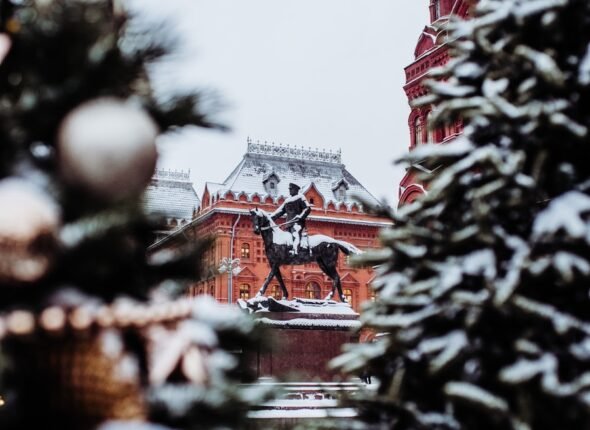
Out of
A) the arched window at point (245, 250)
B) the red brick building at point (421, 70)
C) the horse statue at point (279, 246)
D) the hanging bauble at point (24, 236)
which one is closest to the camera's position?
the hanging bauble at point (24, 236)

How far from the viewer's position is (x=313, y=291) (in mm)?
41250

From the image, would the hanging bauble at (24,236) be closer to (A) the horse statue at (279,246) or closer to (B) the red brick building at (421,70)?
(A) the horse statue at (279,246)

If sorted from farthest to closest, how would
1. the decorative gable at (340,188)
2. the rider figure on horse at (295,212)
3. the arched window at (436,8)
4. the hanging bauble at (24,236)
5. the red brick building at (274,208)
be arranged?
1. the decorative gable at (340,188)
2. the red brick building at (274,208)
3. the arched window at (436,8)
4. the rider figure on horse at (295,212)
5. the hanging bauble at (24,236)

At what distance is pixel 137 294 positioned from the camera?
155cm

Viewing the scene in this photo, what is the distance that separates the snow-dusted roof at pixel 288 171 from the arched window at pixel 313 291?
5.00m

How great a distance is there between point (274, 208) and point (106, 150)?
38.9m

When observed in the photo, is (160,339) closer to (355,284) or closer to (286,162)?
(355,284)

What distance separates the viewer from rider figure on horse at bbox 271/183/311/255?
17.3 meters

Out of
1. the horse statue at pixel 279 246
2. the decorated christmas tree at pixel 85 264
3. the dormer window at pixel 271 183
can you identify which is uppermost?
the dormer window at pixel 271 183

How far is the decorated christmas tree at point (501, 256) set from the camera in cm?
207

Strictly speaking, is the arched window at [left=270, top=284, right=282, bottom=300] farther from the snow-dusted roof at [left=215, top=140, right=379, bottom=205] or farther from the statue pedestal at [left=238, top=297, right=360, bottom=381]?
the statue pedestal at [left=238, top=297, right=360, bottom=381]

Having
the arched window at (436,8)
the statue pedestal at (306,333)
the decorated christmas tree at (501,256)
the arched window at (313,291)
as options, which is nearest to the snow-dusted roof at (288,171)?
the arched window at (313,291)

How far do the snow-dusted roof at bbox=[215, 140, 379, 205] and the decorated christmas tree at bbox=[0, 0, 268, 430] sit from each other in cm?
3775

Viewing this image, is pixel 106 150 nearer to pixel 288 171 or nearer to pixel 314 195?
pixel 314 195
